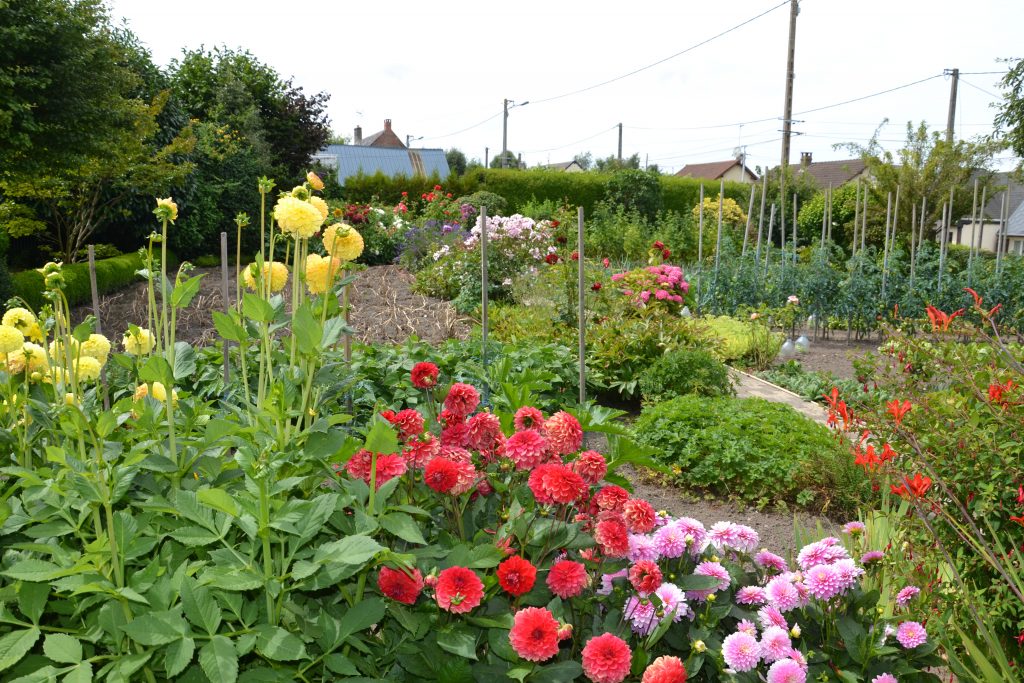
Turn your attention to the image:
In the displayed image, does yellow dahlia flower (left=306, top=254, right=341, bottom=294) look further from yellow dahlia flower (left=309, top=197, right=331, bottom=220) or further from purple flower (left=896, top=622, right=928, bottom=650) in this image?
purple flower (left=896, top=622, right=928, bottom=650)

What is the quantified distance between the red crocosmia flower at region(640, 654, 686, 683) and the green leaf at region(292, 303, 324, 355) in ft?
2.83

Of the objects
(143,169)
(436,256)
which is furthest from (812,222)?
(143,169)

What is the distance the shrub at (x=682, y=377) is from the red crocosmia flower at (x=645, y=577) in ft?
11.6

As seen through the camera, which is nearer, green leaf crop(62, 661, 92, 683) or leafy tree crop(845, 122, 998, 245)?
green leaf crop(62, 661, 92, 683)

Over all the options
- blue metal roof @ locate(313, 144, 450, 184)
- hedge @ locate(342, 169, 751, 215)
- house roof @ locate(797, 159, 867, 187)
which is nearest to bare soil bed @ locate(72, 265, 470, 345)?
hedge @ locate(342, 169, 751, 215)

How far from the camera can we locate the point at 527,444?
1.59m

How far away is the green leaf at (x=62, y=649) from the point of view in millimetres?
1262

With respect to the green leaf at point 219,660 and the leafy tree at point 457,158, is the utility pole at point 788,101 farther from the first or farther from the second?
the leafy tree at point 457,158

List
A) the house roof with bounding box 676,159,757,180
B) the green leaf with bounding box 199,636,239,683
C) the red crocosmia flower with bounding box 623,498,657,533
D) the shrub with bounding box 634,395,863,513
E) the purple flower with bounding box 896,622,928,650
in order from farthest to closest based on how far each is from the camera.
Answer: the house roof with bounding box 676,159,757,180 → the shrub with bounding box 634,395,863,513 → the purple flower with bounding box 896,622,928,650 → the red crocosmia flower with bounding box 623,498,657,533 → the green leaf with bounding box 199,636,239,683

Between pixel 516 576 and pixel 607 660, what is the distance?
217 millimetres

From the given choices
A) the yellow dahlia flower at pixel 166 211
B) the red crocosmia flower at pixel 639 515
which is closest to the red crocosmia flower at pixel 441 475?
the red crocosmia flower at pixel 639 515

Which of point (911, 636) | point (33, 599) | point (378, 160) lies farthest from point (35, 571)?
point (378, 160)

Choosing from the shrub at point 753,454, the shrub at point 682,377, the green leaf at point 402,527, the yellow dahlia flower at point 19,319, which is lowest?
the shrub at point 753,454

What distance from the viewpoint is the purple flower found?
161 cm
